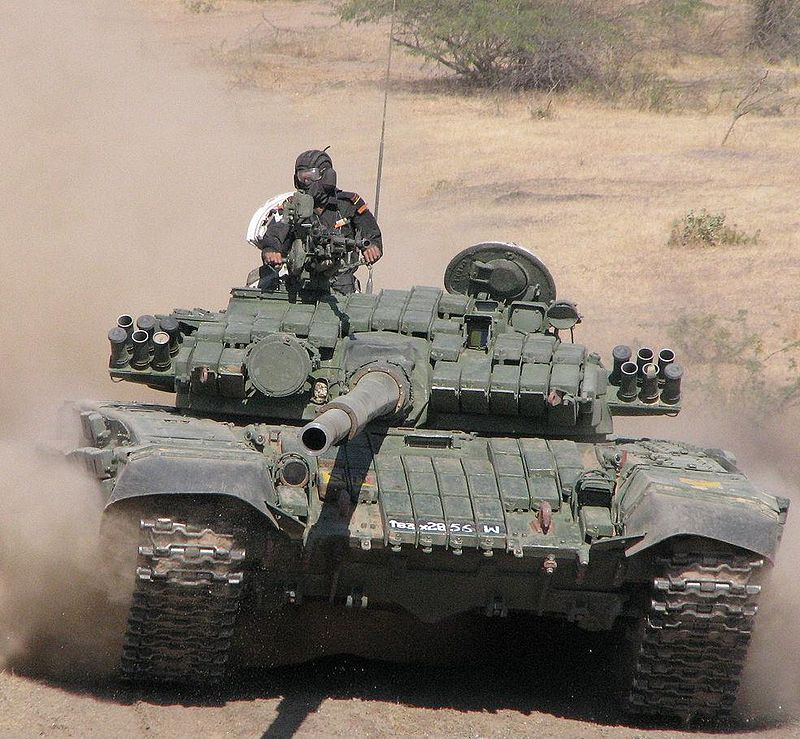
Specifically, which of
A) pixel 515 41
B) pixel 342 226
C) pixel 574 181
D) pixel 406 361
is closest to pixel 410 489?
pixel 406 361

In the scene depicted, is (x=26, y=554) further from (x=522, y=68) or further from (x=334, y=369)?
(x=522, y=68)

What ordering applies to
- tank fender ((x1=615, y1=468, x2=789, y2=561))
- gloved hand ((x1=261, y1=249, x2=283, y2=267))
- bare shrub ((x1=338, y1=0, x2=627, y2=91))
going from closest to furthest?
1. tank fender ((x1=615, y1=468, x2=789, y2=561))
2. gloved hand ((x1=261, y1=249, x2=283, y2=267))
3. bare shrub ((x1=338, y1=0, x2=627, y2=91))

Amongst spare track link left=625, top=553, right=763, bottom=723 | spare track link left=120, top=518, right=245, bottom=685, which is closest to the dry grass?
spare track link left=625, top=553, right=763, bottom=723

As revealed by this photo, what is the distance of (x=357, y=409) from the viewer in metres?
11.0

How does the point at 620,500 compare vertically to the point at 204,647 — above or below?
above

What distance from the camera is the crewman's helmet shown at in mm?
15336

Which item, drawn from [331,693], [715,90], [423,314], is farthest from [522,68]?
[331,693]

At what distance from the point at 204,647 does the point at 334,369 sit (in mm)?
2716

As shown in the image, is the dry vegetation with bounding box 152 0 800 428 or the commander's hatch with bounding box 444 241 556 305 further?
the dry vegetation with bounding box 152 0 800 428

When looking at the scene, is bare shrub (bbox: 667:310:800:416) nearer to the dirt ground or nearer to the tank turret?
the dirt ground

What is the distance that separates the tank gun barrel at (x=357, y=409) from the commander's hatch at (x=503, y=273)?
2630 mm

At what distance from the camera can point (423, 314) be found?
539 inches

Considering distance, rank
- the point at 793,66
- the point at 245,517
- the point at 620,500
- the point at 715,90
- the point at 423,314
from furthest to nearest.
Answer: the point at 793,66 < the point at 715,90 < the point at 423,314 < the point at 620,500 < the point at 245,517

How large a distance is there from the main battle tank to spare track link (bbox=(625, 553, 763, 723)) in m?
0.02
